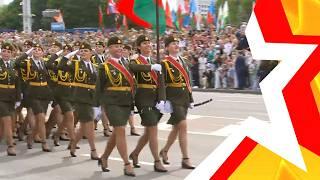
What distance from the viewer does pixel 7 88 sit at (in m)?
8.88

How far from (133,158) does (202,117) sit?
557cm

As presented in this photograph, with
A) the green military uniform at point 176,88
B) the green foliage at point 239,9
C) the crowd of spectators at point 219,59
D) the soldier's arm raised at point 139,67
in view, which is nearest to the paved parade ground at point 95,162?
the green military uniform at point 176,88

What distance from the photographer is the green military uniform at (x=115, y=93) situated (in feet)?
22.6

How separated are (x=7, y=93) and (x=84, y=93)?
137 cm

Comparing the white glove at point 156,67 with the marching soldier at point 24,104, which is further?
the marching soldier at point 24,104

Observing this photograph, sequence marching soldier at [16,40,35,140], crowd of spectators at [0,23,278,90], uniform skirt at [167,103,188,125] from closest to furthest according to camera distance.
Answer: uniform skirt at [167,103,188,125] < marching soldier at [16,40,35,140] < crowd of spectators at [0,23,278,90]

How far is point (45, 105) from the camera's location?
370 inches

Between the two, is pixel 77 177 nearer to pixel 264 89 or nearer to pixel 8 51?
pixel 8 51

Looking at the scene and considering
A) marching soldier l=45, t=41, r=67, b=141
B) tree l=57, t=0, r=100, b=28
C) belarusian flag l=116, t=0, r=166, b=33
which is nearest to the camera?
belarusian flag l=116, t=0, r=166, b=33

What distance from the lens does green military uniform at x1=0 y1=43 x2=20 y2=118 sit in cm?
879

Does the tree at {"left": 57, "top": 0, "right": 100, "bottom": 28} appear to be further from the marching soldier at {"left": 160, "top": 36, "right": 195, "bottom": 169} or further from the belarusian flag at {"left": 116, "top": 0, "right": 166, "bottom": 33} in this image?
the belarusian flag at {"left": 116, "top": 0, "right": 166, "bottom": 33}

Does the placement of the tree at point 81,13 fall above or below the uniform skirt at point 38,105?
below
